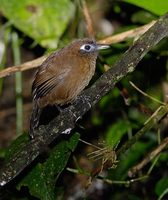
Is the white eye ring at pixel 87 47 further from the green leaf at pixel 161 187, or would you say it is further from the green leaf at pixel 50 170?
the green leaf at pixel 161 187

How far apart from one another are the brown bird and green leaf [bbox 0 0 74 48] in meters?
0.60

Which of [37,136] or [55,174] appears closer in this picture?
[37,136]

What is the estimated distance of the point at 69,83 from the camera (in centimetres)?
342

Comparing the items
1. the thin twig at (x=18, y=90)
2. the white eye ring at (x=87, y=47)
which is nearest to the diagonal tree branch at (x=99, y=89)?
the white eye ring at (x=87, y=47)

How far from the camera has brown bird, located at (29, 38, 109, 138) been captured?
3426 mm

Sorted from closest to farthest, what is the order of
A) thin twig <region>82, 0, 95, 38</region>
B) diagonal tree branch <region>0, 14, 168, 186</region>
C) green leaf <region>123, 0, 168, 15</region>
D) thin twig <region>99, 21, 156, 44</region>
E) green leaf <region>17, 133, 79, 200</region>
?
diagonal tree branch <region>0, 14, 168, 186</region> → green leaf <region>17, 133, 79, 200</region> → green leaf <region>123, 0, 168, 15</region> → thin twig <region>99, 21, 156, 44</region> → thin twig <region>82, 0, 95, 38</region>

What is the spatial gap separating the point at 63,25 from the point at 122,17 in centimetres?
162

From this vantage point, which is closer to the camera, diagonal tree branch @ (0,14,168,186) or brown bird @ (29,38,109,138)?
diagonal tree branch @ (0,14,168,186)

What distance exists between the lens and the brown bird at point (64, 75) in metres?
3.43

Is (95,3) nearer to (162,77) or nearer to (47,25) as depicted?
(162,77)

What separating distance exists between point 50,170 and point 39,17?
1448 millimetres

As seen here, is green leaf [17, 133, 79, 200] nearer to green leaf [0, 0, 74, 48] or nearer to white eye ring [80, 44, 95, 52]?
white eye ring [80, 44, 95, 52]

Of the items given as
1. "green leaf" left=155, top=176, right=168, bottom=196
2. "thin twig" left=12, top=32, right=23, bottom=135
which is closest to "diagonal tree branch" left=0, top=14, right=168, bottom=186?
"green leaf" left=155, top=176, right=168, bottom=196

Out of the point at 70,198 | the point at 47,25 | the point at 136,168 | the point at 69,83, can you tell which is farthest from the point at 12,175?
the point at 70,198
